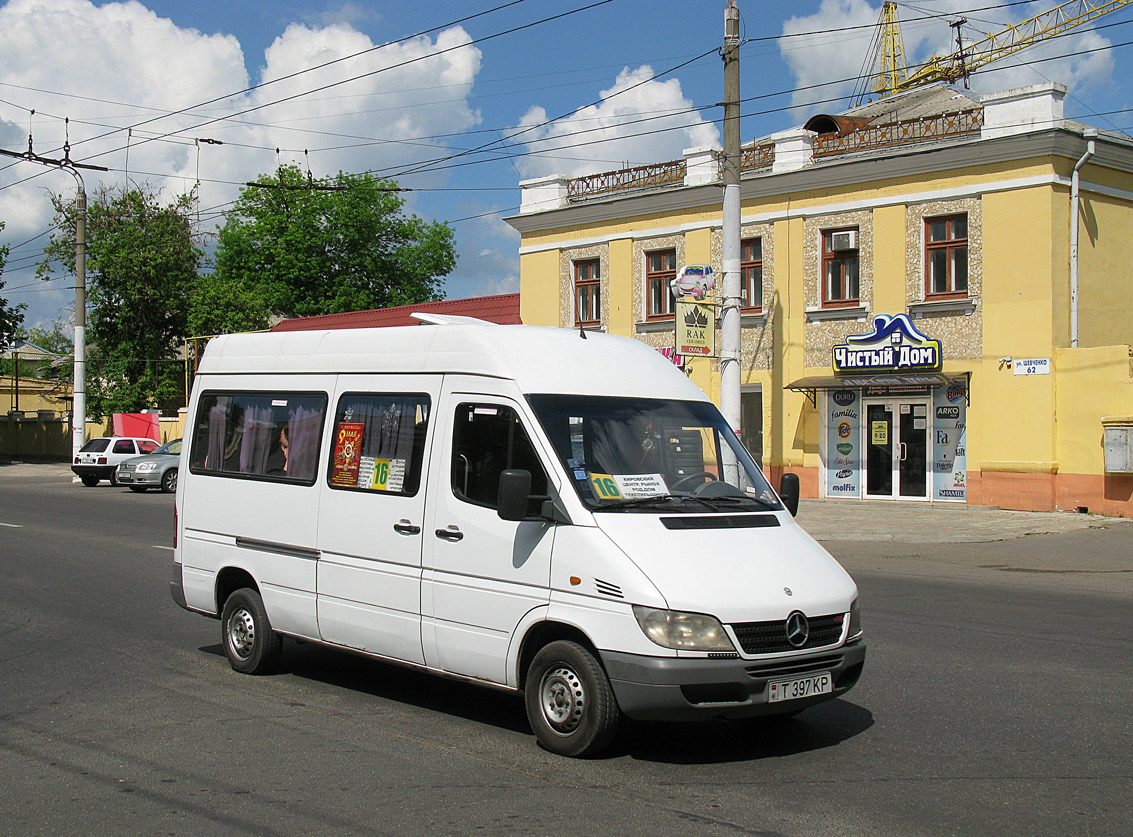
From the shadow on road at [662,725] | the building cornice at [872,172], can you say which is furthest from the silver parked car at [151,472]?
the shadow on road at [662,725]

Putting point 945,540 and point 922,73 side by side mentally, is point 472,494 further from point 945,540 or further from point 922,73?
point 922,73

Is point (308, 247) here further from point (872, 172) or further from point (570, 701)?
point (570, 701)

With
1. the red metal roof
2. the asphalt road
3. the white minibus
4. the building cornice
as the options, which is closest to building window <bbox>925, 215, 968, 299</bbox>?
the building cornice

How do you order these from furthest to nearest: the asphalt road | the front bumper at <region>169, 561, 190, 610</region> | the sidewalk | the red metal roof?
the red metal roof < the sidewalk < the front bumper at <region>169, 561, 190, 610</region> < the asphalt road

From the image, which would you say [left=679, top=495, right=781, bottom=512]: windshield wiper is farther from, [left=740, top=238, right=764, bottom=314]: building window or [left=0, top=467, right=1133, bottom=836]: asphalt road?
[left=740, top=238, right=764, bottom=314]: building window

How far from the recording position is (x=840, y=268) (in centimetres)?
2527

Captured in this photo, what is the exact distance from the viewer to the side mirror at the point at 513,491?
5812 mm

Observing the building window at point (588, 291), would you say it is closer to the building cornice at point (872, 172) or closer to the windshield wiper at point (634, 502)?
the building cornice at point (872, 172)

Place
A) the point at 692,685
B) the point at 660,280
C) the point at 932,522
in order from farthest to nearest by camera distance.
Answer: the point at 660,280 < the point at 932,522 < the point at 692,685

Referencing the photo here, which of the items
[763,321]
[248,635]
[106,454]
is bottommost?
[248,635]

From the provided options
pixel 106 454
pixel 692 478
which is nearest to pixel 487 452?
pixel 692 478

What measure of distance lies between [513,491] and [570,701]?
3.65 ft

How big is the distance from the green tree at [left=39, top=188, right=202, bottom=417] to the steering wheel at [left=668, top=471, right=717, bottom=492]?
51337 mm

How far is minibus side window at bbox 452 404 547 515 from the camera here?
20.4 ft
